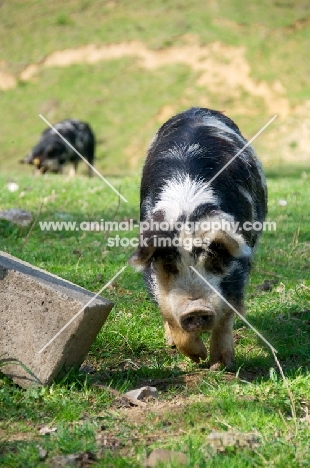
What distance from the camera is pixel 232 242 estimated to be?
161 inches

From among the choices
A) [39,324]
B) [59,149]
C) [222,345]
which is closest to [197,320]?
[222,345]

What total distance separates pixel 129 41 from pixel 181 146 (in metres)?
25.4

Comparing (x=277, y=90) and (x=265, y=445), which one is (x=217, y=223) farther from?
(x=277, y=90)

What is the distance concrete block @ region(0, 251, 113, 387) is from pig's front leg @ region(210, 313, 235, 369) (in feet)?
2.65

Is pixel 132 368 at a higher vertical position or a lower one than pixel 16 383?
lower

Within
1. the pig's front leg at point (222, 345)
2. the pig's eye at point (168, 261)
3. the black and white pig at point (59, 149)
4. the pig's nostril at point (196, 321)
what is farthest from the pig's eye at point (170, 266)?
the black and white pig at point (59, 149)

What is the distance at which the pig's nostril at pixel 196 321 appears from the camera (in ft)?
12.9

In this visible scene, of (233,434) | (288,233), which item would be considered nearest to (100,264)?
(288,233)

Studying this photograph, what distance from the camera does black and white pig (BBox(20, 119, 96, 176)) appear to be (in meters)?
18.9

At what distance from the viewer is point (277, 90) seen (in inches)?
1027

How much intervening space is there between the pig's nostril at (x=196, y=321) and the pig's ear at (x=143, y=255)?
452 mm

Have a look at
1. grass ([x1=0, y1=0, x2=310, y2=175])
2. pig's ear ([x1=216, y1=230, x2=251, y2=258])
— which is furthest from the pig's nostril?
grass ([x1=0, y1=0, x2=310, y2=175])

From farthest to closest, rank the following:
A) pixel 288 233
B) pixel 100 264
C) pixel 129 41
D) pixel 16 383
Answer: pixel 129 41, pixel 288 233, pixel 100 264, pixel 16 383

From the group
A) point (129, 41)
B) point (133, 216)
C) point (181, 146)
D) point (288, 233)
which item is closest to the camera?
point (181, 146)
